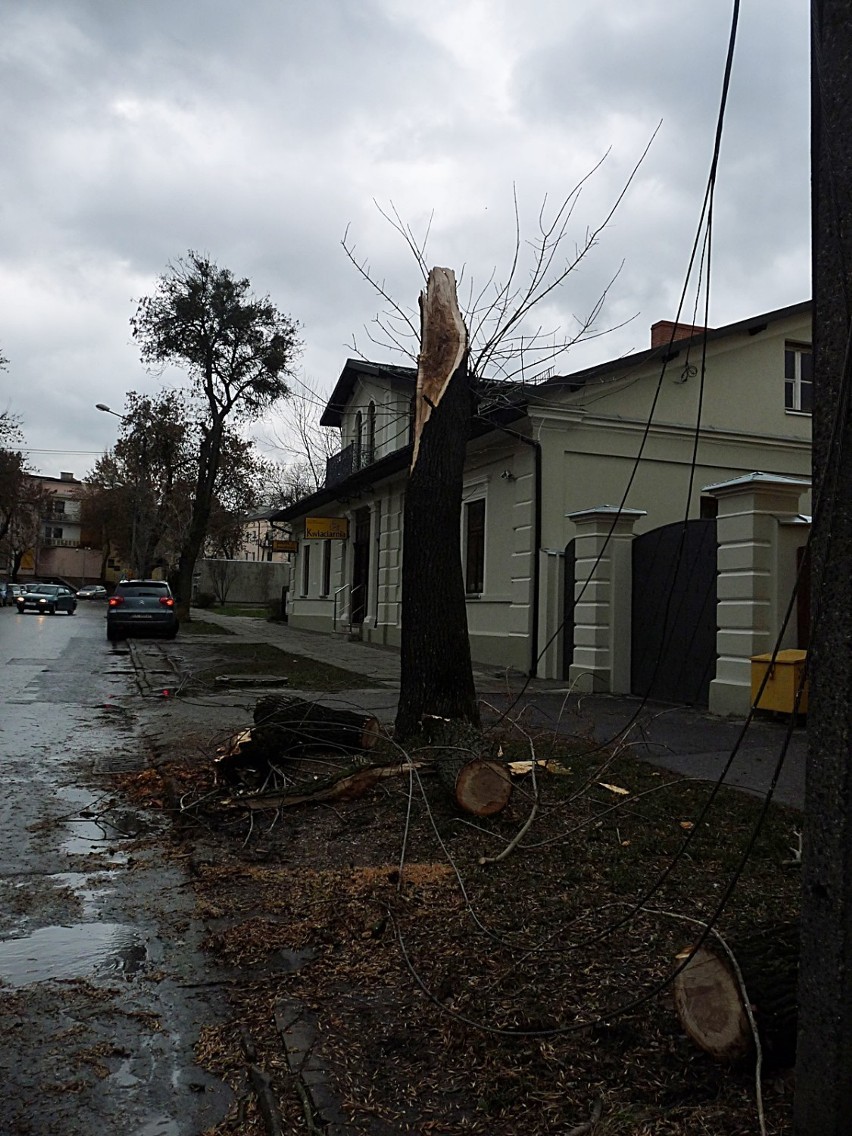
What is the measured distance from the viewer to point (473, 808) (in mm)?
5551

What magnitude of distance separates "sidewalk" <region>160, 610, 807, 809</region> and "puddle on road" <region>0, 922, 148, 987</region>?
2.26 m

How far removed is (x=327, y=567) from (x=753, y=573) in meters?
21.2

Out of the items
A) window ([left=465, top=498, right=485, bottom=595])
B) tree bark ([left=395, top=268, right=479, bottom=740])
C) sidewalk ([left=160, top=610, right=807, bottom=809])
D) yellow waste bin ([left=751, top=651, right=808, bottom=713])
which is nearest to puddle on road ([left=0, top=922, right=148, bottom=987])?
sidewalk ([left=160, top=610, right=807, bottom=809])

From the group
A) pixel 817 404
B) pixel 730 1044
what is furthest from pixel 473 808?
pixel 817 404

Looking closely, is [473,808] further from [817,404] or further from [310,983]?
[817,404]

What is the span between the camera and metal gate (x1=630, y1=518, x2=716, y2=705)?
11.2 m

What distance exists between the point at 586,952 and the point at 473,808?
185cm

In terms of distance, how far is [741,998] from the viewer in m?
2.74

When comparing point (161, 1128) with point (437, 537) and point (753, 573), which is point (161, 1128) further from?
point (753, 573)

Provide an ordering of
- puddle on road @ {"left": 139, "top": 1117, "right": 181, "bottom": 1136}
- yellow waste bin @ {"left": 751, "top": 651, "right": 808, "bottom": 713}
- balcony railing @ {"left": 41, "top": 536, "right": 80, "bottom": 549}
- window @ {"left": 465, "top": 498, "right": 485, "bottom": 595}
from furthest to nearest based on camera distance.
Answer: balcony railing @ {"left": 41, "top": 536, "right": 80, "bottom": 549}
window @ {"left": 465, "top": 498, "right": 485, "bottom": 595}
yellow waste bin @ {"left": 751, "top": 651, "right": 808, "bottom": 713}
puddle on road @ {"left": 139, "top": 1117, "right": 181, "bottom": 1136}

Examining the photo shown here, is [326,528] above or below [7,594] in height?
above

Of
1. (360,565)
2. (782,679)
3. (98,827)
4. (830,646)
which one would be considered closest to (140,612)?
(360,565)

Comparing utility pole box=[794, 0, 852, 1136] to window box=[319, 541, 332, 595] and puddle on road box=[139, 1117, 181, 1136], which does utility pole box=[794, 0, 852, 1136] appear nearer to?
puddle on road box=[139, 1117, 181, 1136]

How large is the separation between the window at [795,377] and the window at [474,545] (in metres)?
6.00
